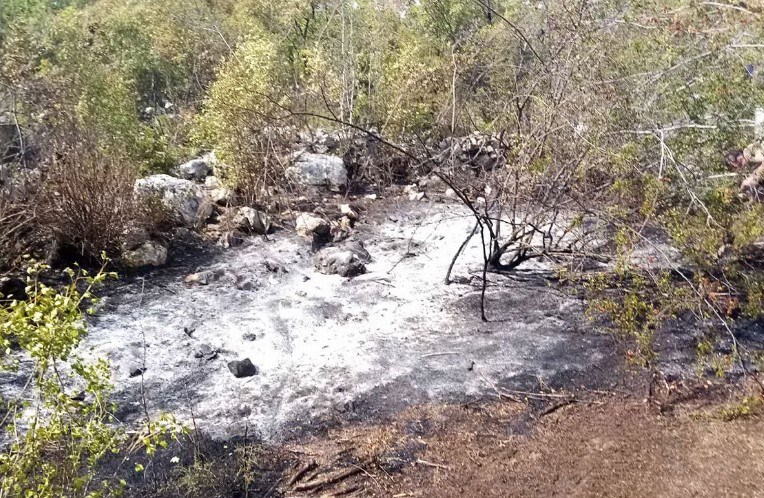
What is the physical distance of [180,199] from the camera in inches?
283

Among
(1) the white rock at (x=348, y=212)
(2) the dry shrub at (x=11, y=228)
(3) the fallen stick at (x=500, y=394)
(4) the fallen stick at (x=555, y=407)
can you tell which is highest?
(2) the dry shrub at (x=11, y=228)

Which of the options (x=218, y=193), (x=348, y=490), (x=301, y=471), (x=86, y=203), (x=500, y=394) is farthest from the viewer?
(x=218, y=193)

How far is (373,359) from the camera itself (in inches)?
191

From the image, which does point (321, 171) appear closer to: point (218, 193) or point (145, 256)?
point (218, 193)

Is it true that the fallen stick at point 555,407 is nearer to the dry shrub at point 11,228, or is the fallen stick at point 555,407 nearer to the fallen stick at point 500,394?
the fallen stick at point 500,394

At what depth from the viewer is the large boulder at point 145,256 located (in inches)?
246

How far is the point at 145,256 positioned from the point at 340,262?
1872 millimetres

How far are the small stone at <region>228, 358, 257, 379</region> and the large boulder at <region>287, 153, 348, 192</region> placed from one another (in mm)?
4298

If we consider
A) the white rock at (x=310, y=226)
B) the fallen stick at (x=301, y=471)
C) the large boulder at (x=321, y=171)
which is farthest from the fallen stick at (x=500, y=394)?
the large boulder at (x=321, y=171)

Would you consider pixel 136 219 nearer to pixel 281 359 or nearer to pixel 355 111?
pixel 281 359

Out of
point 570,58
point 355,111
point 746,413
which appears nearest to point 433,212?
point 355,111

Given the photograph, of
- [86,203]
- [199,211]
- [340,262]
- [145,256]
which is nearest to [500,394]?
[340,262]

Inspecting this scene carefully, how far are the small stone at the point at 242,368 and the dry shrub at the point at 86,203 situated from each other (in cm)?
218

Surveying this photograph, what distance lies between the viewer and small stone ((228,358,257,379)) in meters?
4.56
